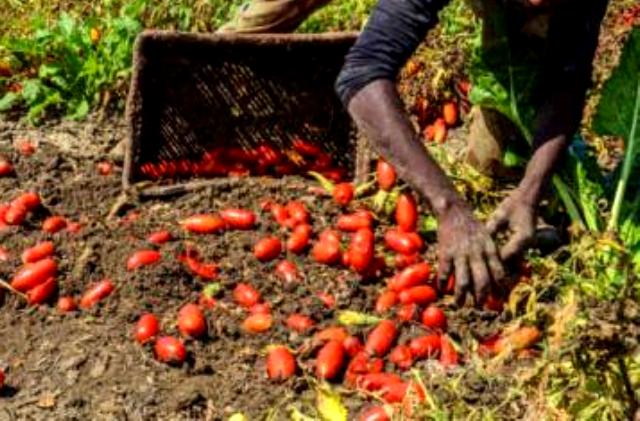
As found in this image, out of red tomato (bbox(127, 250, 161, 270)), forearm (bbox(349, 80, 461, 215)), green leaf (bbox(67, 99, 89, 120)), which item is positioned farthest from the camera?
green leaf (bbox(67, 99, 89, 120))

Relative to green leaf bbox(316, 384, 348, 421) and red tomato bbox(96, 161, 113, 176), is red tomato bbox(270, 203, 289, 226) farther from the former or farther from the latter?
green leaf bbox(316, 384, 348, 421)

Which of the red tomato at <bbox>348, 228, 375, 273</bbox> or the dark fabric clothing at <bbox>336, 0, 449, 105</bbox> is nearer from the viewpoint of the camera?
the dark fabric clothing at <bbox>336, 0, 449, 105</bbox>

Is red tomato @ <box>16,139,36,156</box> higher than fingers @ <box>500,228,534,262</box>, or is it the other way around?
fingers @ <box>500,228,534,262</box>

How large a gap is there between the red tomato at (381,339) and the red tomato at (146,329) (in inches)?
28.3

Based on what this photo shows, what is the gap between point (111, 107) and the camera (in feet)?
17.7

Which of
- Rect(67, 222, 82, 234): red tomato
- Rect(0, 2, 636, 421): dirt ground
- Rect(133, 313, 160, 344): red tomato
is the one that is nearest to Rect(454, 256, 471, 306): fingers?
Rect(0, 2, 636, 421): dirt ground

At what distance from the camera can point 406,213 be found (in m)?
4.39

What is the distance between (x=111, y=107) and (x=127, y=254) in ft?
4.54

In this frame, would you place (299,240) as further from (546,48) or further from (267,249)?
(546,48)

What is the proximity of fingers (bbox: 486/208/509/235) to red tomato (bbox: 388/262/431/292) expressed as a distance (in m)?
0.45

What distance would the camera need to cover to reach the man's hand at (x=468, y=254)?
3461 millimetres

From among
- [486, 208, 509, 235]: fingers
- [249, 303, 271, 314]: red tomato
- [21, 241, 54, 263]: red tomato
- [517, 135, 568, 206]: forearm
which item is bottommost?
[249, 303, 271, 314]: red tomato

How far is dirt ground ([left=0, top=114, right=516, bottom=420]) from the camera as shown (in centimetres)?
364

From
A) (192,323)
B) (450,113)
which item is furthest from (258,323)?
(450,113)
